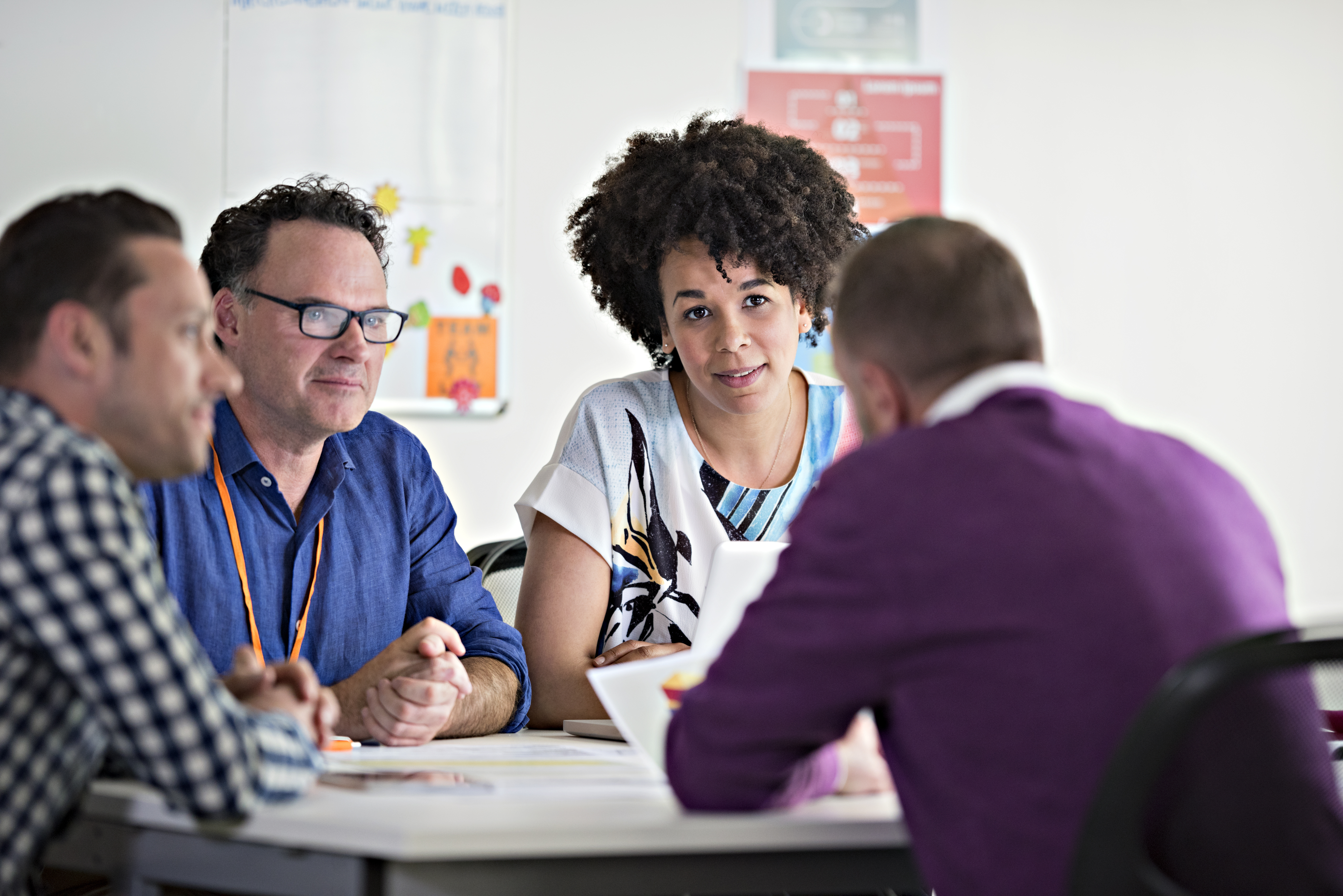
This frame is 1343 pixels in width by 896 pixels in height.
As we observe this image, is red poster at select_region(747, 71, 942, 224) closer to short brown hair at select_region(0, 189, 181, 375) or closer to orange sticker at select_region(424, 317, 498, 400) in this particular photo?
orange sticker at select_region(424, 317, 498, 400)

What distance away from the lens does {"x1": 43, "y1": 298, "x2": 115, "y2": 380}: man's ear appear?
1063 mm

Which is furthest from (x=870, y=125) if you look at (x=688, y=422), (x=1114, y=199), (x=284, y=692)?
(x=284, y=692)

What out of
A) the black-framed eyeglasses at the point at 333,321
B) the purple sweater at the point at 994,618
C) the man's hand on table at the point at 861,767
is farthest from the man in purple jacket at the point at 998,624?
the black-framed eyeglasses at the point at 333,321

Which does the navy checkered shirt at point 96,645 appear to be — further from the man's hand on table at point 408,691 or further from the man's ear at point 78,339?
the man's hand on table at point 408,691

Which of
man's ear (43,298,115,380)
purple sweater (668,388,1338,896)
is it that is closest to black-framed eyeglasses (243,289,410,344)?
man's ear (43,298,115,380)

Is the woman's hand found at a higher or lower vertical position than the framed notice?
lower

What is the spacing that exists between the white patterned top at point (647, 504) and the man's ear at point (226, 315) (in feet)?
1.84

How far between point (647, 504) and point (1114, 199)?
8.24 feet

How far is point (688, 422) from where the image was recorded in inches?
89.2

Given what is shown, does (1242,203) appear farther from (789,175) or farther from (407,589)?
(407,589)

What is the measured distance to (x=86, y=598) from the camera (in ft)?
3.08

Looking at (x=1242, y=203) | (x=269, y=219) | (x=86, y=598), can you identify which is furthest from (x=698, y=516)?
(x=1242, y=203)

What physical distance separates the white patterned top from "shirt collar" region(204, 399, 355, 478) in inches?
18.4

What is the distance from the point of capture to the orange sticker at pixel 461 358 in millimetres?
3646
